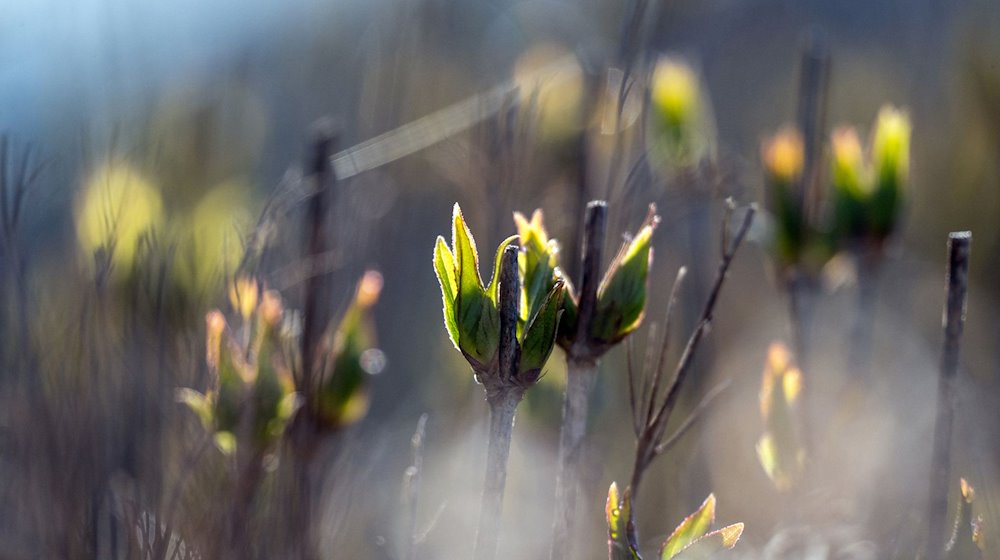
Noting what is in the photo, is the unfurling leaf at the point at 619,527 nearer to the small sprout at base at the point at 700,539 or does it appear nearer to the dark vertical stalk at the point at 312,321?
the small sprout at base at the point at 700,539

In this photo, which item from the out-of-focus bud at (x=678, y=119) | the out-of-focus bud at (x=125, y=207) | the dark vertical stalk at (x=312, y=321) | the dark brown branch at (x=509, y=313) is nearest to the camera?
the dark brown branch at (x=509, y=313)

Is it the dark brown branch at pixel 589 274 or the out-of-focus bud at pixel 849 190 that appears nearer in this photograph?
the dark brown branch at pixel 589 274

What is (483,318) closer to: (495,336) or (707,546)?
(495,336)

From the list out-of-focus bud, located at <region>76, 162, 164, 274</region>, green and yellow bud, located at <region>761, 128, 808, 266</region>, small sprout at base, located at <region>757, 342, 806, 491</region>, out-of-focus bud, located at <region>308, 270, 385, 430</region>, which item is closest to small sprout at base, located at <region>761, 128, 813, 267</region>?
green and yellow bud, located at <region>761, 128, 808, 266</region>

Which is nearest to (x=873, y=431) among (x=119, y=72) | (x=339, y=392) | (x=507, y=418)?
(x=339, y=392)

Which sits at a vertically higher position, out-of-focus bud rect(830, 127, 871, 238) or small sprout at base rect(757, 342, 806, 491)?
out-of-focus bud rect(830, 127, 871, 238)

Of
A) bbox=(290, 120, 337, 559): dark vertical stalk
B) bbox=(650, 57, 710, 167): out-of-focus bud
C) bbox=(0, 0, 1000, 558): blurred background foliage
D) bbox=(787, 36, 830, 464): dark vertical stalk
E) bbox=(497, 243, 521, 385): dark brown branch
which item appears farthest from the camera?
bbox=(650, 57, 710, 167): out-of-focus bud

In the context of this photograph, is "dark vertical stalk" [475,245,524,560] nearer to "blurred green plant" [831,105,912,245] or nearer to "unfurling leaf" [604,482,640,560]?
"unfurling leaf" [604,482,640,560]

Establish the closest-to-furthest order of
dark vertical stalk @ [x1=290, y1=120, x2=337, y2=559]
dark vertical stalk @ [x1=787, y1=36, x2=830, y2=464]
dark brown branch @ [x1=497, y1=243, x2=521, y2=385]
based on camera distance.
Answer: dark brown branch @ [x1=497, y1=243, x2=521, y2=385] < dark vertical stalk @ [x1=290, y1=120, x2=337, y2=559] < dark vertical stalk @ [x1=787, y1=36, x2=830, y2=464]

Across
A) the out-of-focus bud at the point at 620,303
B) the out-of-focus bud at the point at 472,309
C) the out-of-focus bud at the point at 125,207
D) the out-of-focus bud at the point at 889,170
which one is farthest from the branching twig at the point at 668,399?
the out-of-focus bud at the point at 125,207
